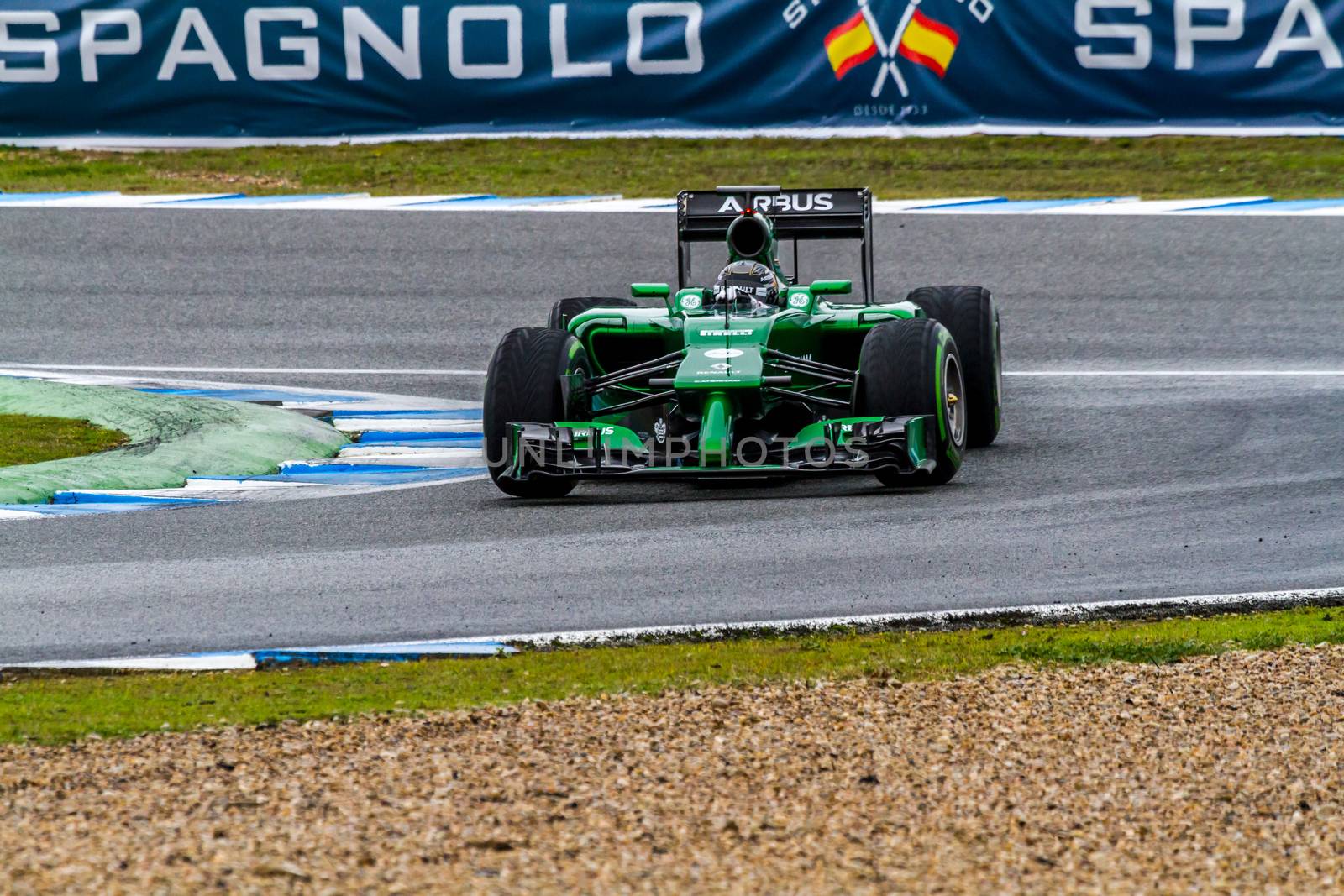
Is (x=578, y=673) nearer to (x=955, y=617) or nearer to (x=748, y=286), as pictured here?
(x=955, y=617)

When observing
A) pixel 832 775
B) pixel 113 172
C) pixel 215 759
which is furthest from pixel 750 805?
pixel 113 172

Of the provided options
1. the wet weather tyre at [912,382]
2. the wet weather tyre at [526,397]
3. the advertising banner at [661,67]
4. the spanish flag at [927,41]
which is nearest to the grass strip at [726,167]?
the advertising banner at [661,67]

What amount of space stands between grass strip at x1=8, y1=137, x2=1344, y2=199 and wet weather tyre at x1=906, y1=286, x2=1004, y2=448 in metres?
5.71

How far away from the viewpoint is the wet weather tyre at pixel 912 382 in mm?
8938

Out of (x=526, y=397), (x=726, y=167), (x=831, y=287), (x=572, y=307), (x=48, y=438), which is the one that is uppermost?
(x=726, y=167)

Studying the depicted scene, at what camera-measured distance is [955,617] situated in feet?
22.2

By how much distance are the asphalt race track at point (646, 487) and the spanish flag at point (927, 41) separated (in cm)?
159

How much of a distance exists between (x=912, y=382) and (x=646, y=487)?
4.77 ft

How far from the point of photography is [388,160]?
17.2 m

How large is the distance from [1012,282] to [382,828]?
408 inches

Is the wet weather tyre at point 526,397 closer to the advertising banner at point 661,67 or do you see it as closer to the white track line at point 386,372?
the white track line at point 386,372

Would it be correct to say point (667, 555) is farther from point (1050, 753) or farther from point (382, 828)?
point (382, 828)

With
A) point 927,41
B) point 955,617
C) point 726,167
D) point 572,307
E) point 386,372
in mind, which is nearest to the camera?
point 955,617

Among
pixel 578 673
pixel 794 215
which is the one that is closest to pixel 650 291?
pixel 794 215
